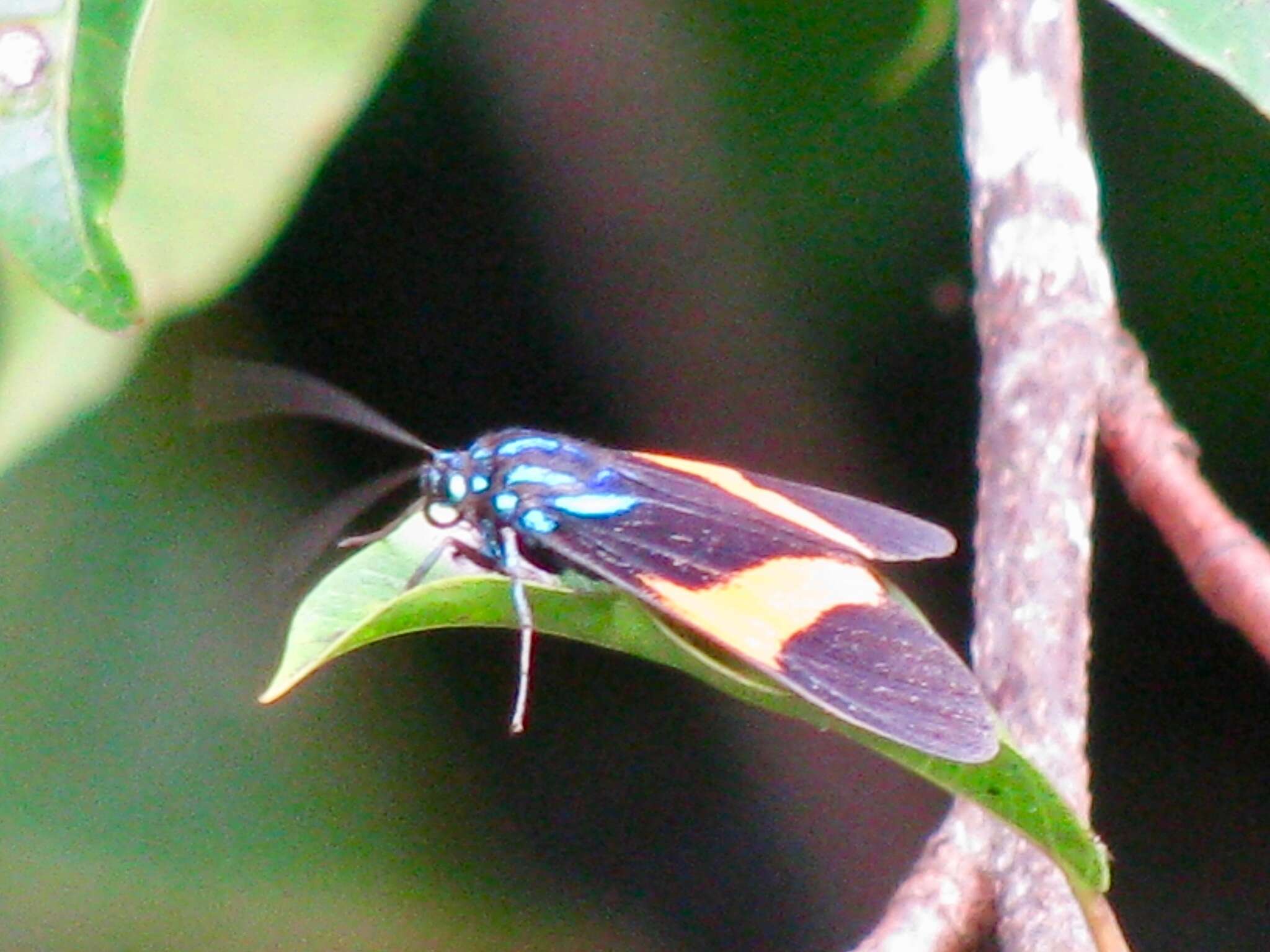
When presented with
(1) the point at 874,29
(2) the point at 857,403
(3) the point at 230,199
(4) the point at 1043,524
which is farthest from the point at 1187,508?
(3) the point at 230,199

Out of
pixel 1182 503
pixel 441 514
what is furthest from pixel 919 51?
pixel 441 514

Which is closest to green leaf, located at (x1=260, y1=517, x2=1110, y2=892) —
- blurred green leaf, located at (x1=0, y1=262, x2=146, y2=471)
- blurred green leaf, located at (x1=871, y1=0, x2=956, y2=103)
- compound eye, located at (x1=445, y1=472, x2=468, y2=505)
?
compound eye, located at (x1=445, y1=472, x2=468, y2=505)

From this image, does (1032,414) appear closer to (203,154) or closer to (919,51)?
(919,51)

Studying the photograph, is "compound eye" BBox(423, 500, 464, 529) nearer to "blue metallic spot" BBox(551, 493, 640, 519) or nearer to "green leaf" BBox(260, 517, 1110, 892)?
"blue metallic spot" BBox(551, 493, 640, 519)

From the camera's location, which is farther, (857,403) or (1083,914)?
(857,403)

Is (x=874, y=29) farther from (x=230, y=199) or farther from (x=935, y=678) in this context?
(x=935, y=678)

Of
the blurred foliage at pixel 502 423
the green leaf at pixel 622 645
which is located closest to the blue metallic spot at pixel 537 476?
the green leaf at pixel 622 645
